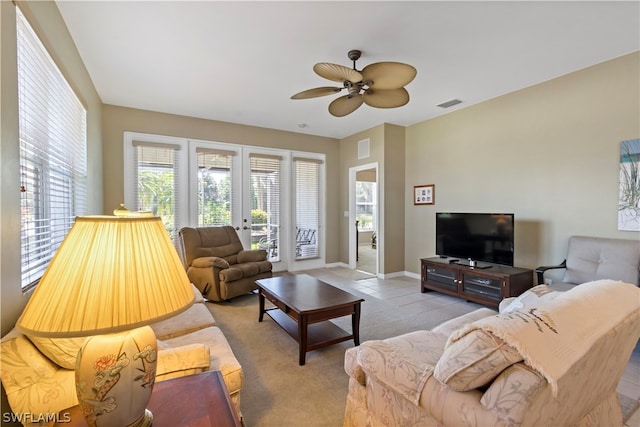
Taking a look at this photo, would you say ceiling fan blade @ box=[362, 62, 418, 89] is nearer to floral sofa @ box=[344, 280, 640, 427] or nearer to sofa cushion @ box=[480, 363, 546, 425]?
floral sofa @ box=[344, 280, 640, 427]

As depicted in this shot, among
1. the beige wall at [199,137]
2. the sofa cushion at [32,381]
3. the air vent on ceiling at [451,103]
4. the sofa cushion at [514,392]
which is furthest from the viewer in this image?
the beige wall at [199,137]

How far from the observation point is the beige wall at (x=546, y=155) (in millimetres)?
3000

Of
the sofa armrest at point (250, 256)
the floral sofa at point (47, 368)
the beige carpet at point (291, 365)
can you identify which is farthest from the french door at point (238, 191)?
the floral sofa at point (47, 368)

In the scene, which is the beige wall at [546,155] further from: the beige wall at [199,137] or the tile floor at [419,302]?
the beige wall at [199,137]

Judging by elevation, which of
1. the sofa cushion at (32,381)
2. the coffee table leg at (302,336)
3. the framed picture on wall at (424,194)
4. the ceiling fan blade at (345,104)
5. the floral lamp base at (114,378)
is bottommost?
the coffee table leg at (302,336)

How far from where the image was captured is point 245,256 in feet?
14.4

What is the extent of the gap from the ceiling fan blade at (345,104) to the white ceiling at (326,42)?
0.47 m

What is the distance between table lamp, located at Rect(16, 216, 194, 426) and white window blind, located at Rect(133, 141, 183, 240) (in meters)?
4.19

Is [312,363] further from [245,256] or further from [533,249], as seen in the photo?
[533,249]

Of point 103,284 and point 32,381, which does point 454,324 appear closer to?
point 103,284

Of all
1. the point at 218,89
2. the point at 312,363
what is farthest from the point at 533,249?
the point at 218,89

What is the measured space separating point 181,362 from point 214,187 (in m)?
4.10

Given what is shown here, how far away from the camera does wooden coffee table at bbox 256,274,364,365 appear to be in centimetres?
235

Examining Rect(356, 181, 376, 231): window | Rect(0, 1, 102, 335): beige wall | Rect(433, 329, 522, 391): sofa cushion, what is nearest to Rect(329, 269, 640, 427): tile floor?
Rect(433, 329, 522, 391): sofa cushion
